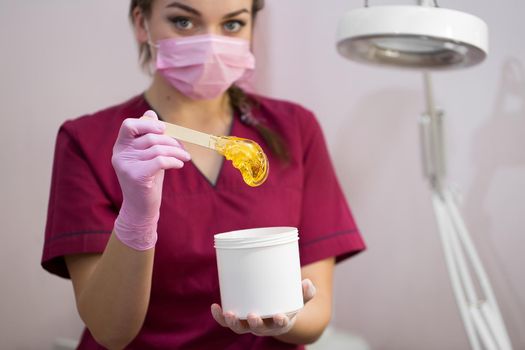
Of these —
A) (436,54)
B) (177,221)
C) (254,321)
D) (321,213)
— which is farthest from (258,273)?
(436,54)

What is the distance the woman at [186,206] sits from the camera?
105 cm

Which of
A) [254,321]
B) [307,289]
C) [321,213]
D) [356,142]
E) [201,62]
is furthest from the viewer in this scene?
[356,142]

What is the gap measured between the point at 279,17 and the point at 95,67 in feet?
1.67

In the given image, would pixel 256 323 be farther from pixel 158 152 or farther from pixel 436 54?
pixel 436 54

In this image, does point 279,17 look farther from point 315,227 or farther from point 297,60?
point 315,227

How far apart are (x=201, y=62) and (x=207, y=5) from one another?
0.10 meters

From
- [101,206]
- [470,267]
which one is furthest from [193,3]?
[470,267]

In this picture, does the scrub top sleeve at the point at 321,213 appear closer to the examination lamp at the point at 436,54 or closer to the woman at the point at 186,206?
the woman at the point at 186,206

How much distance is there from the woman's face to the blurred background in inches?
18.3

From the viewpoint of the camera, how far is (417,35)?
917 mm

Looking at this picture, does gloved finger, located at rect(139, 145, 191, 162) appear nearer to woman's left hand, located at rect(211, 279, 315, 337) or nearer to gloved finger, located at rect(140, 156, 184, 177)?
gloved finger, located at rect(140, 156, 184, 177)

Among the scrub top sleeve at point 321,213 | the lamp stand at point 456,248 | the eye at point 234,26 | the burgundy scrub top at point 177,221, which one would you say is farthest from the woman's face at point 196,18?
the lamp stand at point 456,248

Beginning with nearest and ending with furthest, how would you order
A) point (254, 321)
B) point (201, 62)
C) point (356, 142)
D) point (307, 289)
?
point (254, 321)
point (307, 289)
point (201, 62)
point (356, 142)

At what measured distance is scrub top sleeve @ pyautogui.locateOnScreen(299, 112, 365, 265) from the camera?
120 cm
